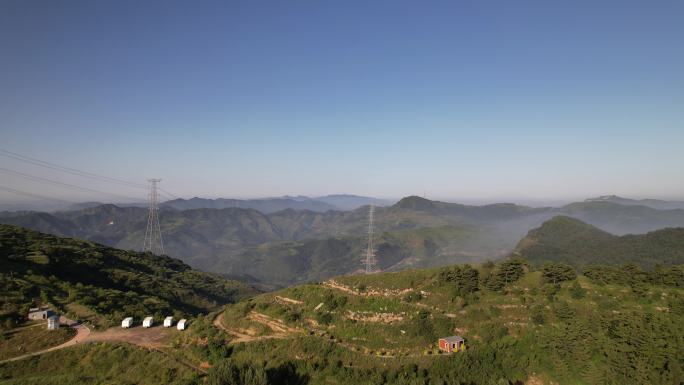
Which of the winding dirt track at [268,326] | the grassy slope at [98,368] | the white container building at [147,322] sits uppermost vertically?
the winding dirt track at [268,326]

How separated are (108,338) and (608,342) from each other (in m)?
53.0

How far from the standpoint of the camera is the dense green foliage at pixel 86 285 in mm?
48125

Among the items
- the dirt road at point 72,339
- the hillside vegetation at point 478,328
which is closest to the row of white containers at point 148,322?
the dirt road at point 72,339

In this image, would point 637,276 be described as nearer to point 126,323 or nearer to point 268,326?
point 268,326

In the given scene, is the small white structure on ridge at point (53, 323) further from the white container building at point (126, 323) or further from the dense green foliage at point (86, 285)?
the white container building at point (126, 323)

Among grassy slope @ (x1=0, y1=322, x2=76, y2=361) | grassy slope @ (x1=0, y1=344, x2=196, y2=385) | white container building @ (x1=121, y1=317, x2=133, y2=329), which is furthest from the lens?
white container building @ (x1=121, y1=317, x2=133, y2=329)

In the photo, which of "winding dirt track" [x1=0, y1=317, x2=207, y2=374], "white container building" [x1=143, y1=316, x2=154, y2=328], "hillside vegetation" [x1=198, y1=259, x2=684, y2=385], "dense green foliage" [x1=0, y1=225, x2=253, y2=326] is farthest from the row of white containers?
"hillside vegetation" [x1=198, y1=259, x2=684, y2=385]

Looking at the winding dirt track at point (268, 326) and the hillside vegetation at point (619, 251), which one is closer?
the winding dirt track at point (268, 326)

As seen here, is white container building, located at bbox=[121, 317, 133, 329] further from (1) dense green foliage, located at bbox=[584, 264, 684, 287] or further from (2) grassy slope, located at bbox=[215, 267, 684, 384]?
(1) dense green foliage, located at bbox=[584, 264, 684, 287]

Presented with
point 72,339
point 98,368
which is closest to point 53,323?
point 72,339

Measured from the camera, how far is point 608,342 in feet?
108

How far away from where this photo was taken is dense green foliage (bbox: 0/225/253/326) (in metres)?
48.1

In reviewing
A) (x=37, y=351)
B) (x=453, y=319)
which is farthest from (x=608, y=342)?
(x=37, y=351)

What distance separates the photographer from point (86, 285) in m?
62.7
